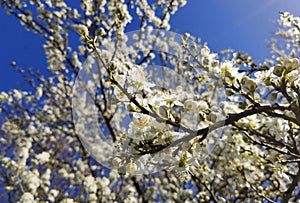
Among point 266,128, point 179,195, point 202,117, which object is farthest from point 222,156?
point 202,117

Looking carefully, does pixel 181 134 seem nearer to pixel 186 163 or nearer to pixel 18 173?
pixel 186 163

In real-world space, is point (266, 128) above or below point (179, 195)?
below

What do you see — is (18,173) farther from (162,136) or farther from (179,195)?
(162,136)

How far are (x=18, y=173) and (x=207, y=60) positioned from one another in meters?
3.56

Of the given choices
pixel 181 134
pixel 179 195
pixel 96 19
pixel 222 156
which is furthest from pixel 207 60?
pixel 222 156

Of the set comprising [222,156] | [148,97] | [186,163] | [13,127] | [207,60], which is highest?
[13,127]

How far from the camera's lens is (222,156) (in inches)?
227

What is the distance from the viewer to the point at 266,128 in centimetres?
186

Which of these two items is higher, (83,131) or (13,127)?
(13,127)

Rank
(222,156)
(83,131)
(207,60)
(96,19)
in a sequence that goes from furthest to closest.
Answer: (222,156)
(96,19)
(83,131)
(207,60)

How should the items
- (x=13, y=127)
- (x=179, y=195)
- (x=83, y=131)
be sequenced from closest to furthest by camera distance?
1. (x=83, y=131)
2. (x=179, y=195)
3. (x=13, y=127)

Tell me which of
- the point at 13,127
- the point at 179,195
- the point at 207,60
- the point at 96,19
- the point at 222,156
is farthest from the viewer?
the point at 13,127

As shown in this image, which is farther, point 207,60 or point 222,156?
point 222,156

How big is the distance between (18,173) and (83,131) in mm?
1134
